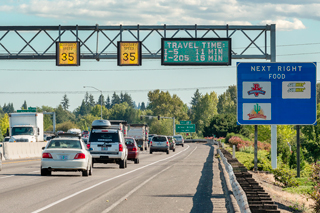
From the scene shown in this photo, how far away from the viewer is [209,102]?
193750 mm

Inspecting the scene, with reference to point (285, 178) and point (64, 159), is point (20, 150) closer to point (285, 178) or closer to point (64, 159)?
point (64, 159)

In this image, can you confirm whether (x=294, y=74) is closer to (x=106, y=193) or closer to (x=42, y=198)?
(x=106, y=193)

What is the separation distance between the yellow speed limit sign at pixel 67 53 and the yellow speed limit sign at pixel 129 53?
252 cm

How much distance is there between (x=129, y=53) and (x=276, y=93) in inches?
350

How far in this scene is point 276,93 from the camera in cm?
2509

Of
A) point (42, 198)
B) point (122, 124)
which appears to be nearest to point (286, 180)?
point (42, 198)

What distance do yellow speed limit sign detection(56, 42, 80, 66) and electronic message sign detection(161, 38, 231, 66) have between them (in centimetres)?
502

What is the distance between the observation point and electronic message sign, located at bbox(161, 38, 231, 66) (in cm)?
2858

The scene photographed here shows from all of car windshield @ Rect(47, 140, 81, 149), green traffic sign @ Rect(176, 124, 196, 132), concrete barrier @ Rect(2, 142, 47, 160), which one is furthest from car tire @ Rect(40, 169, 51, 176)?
green traffic sign @ Rect(176, 124, 196, 132)

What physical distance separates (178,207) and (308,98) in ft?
50.0

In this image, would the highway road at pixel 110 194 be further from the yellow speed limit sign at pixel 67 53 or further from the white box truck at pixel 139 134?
the white box truck at pixel 139 134

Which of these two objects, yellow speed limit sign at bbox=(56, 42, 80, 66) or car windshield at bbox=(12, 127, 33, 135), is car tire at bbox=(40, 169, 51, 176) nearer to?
yellow speed limit sign at bbox=(56, 42, 80, 66)

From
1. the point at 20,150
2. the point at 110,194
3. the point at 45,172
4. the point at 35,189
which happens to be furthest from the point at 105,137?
the point at 20,150

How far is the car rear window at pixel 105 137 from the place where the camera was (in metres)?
25.6
